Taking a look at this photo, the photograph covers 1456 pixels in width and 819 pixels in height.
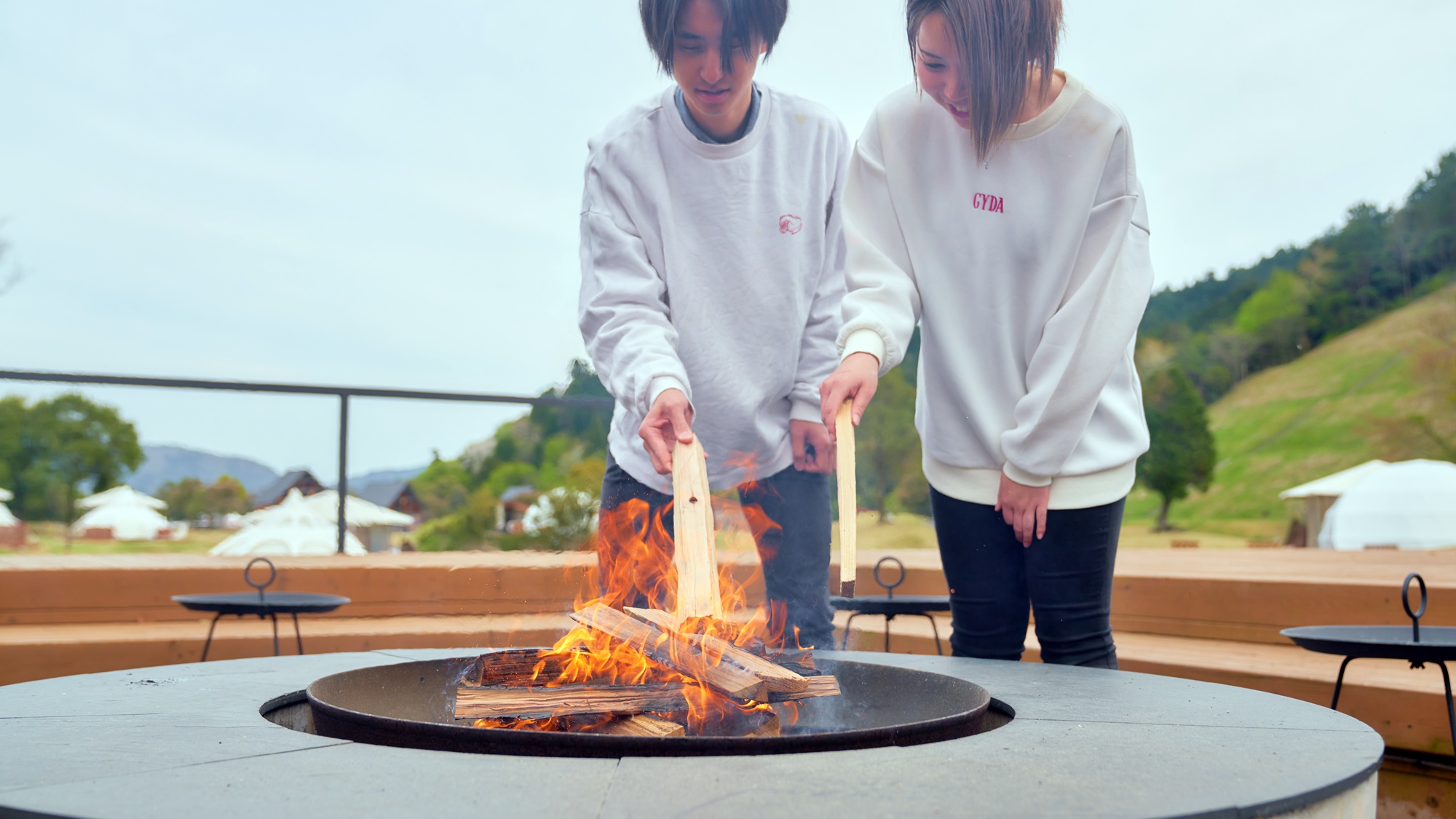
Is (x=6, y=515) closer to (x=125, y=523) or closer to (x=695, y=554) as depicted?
(x=125, y=523)

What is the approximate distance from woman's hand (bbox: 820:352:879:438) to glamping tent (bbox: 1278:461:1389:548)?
1655 centimetres

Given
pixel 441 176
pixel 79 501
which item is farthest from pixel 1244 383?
pixel 79 501

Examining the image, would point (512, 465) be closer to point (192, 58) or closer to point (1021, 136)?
point (1021, 136)

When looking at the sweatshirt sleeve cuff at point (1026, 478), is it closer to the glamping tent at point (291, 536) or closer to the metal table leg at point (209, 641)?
the metal table leg at point (209, 641)

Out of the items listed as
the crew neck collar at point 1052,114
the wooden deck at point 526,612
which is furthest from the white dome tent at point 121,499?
the crew neck collar at point 1052,114

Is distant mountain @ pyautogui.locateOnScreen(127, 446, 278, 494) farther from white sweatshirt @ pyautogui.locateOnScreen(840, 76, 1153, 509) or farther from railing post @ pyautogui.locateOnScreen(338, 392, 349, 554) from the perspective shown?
white sweatshirt @ pyautogui.locateOnScreen(840, 76, 1153, 509)

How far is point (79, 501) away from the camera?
15.4 feet

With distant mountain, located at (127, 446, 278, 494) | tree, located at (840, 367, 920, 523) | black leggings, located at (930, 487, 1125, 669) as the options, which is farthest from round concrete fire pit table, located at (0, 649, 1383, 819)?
tree, located at (840, 367, 920, 523)

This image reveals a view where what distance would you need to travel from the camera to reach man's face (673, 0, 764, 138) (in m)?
1.67

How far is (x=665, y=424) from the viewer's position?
1563mm

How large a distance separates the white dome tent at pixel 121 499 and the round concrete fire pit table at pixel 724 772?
3.80 metres

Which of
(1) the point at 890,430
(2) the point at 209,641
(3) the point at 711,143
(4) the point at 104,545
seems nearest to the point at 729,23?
(3) the point at 711,143

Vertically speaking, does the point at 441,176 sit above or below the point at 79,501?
above

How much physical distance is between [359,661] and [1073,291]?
4.62 ft
